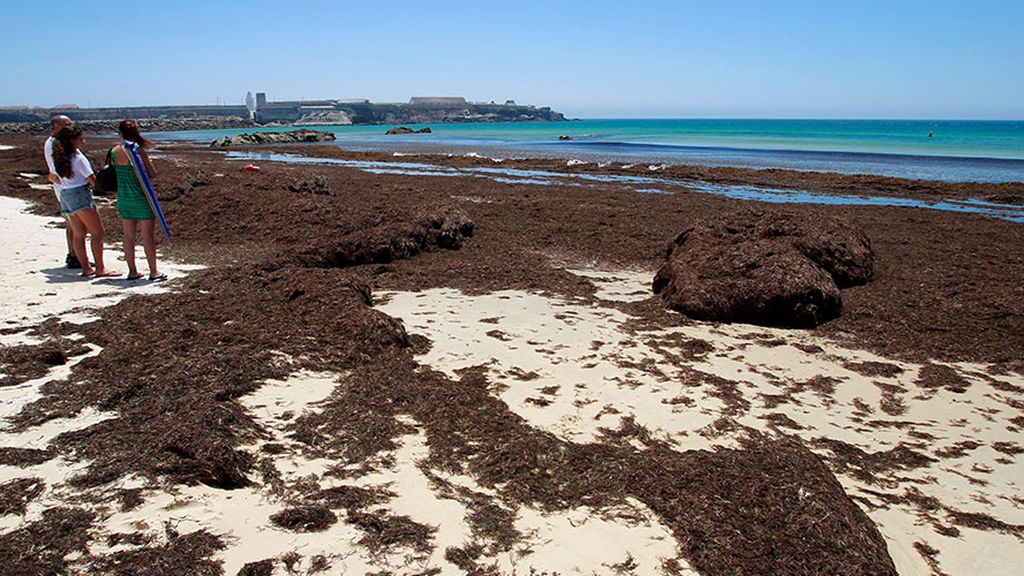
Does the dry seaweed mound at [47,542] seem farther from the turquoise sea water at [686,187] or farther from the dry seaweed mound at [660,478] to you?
the turquoise sea water at [686,187]

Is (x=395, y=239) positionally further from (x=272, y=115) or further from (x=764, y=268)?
(x=272, y=115)

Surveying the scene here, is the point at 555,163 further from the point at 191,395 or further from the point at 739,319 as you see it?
the point at 191,395

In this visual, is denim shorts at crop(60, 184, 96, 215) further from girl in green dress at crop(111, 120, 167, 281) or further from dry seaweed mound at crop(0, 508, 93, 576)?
dry seaweed mound at crop(0, 508, 93, 576)

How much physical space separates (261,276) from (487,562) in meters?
5.55

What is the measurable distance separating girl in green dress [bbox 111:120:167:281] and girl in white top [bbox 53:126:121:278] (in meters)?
0.35

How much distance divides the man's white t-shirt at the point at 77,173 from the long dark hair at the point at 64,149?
49 mm

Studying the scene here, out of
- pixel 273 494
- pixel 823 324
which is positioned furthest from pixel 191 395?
pixel 823 324

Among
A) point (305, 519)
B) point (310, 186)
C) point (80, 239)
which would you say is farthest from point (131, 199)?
point (310, 186)

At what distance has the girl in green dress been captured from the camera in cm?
702

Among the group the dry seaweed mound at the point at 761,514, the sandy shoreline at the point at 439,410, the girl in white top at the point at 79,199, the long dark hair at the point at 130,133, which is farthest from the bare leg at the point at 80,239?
the dry seaweed mound at the point at 761,514

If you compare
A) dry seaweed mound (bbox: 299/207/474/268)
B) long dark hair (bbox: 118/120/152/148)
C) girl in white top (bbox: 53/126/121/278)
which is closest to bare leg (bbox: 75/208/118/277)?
girl in white top (bbox: 53/126/121/278)

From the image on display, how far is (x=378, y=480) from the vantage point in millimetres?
3391

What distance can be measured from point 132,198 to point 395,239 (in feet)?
11.6

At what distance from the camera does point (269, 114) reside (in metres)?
156
